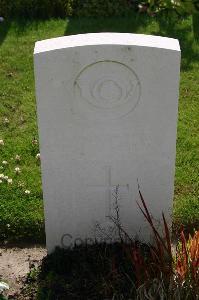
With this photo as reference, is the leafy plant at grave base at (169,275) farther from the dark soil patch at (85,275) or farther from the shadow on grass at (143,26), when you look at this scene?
the shadow on grass at (143,26)

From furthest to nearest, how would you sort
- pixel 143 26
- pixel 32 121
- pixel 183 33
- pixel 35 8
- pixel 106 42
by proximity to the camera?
pixel 35 8, pixel 143 26, pixel 183 33, pixel 32 121, pixel 106 42

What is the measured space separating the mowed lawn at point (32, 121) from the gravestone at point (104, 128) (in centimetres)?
57

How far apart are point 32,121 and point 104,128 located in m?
2.27

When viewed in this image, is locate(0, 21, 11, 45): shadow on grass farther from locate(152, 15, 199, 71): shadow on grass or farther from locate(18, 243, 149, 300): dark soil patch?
locate(18, 243, 149, 300): dark soil patch

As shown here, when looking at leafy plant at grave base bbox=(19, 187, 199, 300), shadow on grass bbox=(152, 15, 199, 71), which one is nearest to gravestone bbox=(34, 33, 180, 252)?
leafy plant at grave base bbox=(19, 187, 199, 300)

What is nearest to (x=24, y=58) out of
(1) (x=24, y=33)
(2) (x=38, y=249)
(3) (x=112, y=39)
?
(1) (x=24, y=33)

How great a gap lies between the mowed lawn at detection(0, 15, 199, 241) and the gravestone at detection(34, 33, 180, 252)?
1.86ft

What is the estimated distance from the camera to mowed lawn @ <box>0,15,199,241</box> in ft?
15.1

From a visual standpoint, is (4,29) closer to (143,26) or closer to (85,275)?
(143,26)

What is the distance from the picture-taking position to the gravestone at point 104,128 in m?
3.41

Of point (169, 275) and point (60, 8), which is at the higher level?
point (60, 8)

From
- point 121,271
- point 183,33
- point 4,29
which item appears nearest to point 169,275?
point 121,271

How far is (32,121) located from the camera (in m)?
5.81

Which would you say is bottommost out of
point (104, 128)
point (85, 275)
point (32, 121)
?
point (85, 275)
